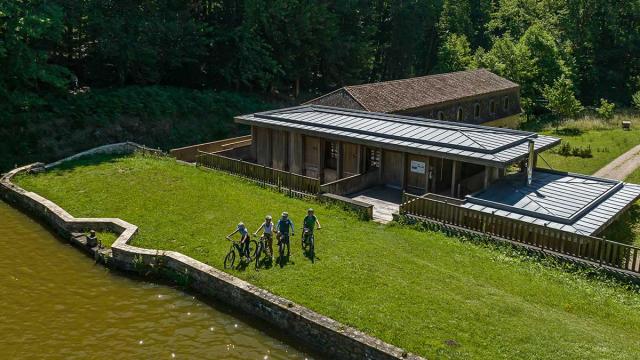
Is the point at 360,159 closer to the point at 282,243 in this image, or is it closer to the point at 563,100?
the point at 282,243

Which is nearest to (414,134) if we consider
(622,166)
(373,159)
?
(373,159)

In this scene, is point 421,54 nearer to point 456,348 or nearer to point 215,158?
point 215,158

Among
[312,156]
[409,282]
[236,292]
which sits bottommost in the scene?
[236,292]

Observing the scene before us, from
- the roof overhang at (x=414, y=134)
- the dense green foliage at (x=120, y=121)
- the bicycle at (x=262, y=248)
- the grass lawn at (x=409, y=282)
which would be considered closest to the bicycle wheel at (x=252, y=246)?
the bicycle at (x=262, y=248)

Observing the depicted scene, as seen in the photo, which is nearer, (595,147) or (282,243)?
(282,243)

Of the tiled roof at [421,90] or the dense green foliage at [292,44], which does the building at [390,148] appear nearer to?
the tiled roof at [421,90]

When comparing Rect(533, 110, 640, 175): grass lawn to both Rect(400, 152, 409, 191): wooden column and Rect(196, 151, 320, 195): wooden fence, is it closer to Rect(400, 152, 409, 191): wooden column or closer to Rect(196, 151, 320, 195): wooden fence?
Rect(400, 152, 409, 191): wooden column

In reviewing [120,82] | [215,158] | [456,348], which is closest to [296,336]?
[456,348]
